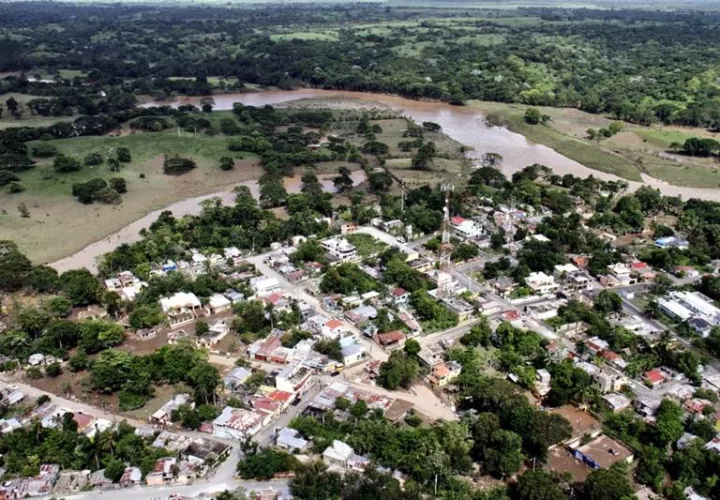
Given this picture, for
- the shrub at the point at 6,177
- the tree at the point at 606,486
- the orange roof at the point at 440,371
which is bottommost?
the orange roof at the point at 440,371

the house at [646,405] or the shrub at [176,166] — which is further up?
the shrub at [176,166]

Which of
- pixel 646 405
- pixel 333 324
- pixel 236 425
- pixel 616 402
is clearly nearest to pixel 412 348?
pixel 333 324

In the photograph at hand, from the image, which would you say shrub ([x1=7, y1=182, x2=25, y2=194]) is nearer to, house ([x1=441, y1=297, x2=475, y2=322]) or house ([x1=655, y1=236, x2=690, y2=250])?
house ([x1=441, y1=297, x2=475, y2=322])

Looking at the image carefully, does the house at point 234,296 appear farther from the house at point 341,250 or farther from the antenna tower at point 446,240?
the antenna tower at point 446,240

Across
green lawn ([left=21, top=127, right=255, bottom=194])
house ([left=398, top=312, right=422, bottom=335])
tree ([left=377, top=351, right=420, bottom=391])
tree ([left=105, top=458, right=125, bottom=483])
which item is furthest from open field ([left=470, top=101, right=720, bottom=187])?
tree ([left=105, top=458, right=125, bottom=483])

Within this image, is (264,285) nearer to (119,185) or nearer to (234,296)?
(234,296)

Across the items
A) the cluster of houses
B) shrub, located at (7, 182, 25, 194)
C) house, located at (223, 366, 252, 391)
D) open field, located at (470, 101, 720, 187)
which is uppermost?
shrub, located at (7, 182, 25, 194)

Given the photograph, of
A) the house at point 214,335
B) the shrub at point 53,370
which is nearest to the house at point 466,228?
the house at point 214,335
